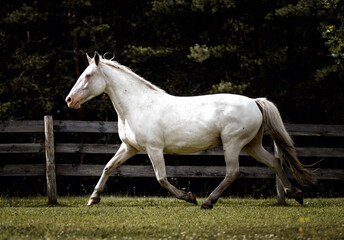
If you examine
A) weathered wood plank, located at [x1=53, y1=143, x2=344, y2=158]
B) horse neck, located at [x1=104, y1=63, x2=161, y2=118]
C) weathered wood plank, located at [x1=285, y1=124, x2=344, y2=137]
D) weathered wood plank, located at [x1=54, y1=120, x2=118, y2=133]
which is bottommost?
weathered wood plank, located at [x1=53, y1=143, x2=344, y2=158]

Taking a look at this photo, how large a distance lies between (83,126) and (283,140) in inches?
147

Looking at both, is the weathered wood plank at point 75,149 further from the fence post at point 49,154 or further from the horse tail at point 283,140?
the horse tail at point 283,140

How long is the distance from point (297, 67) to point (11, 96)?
972 cm

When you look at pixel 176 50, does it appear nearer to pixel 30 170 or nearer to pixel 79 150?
pixel 79 150

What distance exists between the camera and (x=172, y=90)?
1493 cm

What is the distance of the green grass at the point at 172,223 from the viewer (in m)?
4.82

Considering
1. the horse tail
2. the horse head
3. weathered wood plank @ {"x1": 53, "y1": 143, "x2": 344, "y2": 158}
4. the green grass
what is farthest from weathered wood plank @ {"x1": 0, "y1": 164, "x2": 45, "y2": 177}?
the horse tail

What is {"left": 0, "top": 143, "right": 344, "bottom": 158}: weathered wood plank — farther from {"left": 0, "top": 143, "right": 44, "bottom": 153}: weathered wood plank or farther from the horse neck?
the horse neck

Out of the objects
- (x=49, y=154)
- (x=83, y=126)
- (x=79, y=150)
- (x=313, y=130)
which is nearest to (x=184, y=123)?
(x=83, y=126)

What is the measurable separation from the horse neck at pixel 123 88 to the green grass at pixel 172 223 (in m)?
1.71

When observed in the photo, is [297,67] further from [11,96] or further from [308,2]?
[11,96]

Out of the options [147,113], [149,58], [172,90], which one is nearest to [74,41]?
[149,58]

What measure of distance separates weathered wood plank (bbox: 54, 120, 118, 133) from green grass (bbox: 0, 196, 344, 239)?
2.04 m

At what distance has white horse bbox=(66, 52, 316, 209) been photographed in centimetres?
720
